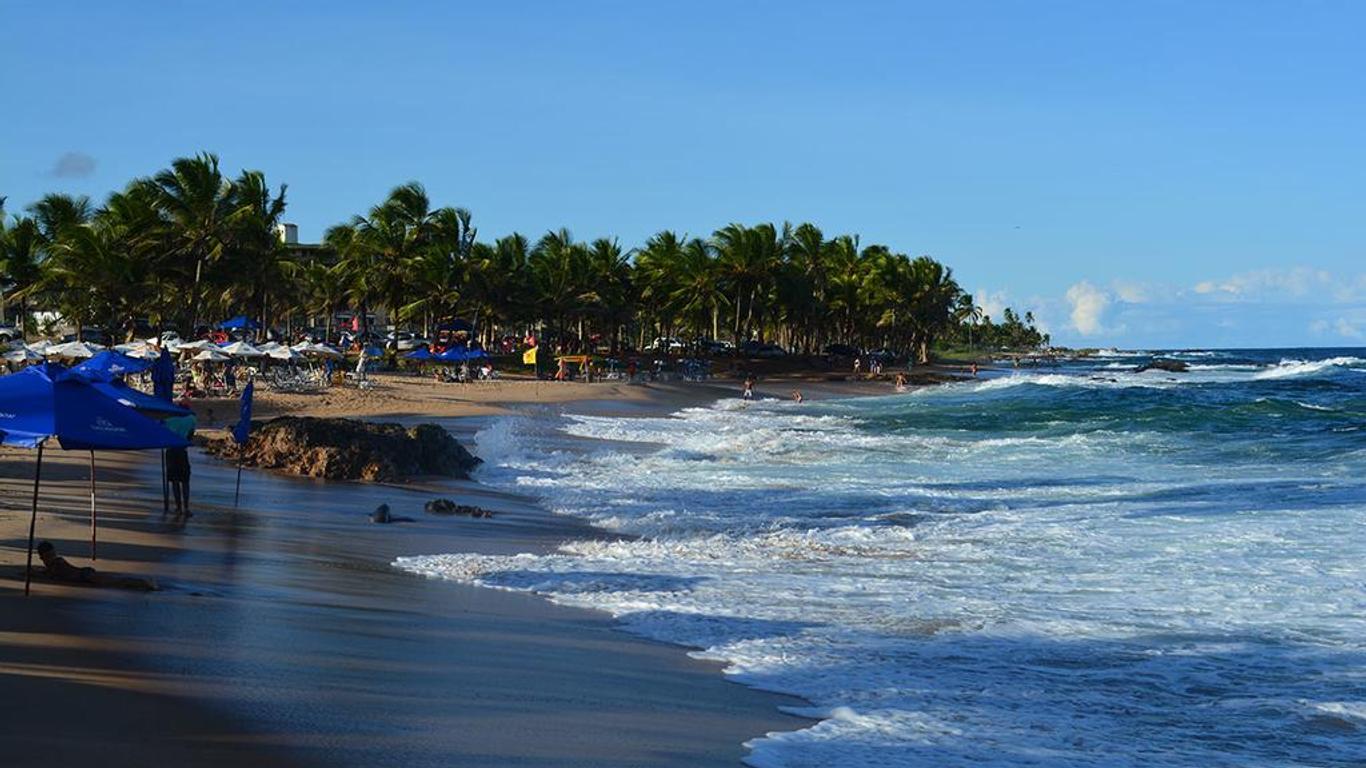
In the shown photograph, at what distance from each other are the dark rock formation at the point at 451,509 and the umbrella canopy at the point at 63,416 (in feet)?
22.8

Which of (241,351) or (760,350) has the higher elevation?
(760,350)

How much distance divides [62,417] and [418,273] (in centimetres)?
5527

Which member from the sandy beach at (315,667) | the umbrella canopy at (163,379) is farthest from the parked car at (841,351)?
the sandy beach at (315,667)

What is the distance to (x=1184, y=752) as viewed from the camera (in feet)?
24.8

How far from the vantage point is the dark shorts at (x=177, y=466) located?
14156 mm

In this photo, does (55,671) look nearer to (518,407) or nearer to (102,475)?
(102,475)

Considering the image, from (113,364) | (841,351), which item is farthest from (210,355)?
(841,351)

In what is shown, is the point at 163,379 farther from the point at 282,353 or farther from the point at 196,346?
the point at 282,353

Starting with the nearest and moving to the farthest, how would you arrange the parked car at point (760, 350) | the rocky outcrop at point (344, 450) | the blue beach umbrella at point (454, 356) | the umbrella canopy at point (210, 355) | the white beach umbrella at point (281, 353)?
the rocky outcrop at point (344, 450)
the umbrella canopy at point (210, 355)
the white beach umbrella at point (281, 353)
the blue beach umbrella at point (454, 356)
the parked car at point (760, 350)

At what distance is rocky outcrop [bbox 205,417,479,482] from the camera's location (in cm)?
1952

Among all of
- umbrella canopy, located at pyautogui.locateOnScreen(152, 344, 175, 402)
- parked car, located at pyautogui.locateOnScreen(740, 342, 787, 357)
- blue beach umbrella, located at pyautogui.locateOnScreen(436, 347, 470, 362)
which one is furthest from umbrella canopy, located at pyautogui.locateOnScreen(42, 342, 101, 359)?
parked car, located at pyautogui.locateOnScreen(740, 342, 787, 357)

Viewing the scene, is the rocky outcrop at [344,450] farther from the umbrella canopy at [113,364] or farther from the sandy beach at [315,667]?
the sandy beach at [315,667]

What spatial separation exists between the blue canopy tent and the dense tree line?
134 feet

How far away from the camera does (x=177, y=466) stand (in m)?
14.2
